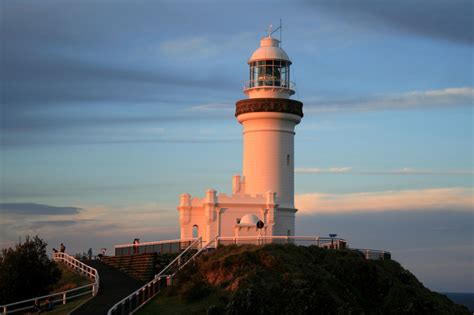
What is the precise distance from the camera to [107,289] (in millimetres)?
45062

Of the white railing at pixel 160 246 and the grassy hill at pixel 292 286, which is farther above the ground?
the white railing at pixel 160 246

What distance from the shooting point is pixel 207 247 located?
1919 inches

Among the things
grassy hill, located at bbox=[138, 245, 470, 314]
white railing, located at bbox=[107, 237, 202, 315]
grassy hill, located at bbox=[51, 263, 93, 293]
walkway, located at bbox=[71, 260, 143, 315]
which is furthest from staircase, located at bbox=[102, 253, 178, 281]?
grassy hill, located at bbox=[138, 245, 470, 314]

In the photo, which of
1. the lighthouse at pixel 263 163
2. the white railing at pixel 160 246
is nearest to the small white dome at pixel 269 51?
the lighthouse at pixel 263 163

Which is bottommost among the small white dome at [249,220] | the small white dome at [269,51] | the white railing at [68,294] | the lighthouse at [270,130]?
the white railing at [68,294]

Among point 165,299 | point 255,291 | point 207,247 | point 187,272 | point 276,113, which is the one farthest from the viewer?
point 276,113

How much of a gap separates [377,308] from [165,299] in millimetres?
10221

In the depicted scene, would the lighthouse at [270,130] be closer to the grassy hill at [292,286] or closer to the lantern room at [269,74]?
the lantern room at [269,74]

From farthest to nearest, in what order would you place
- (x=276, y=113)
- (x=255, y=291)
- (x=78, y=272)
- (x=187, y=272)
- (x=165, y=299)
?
1. (x=276, y=113)
2. (x=78, y=272)
3. (x=187, y=272)
4. (x=165, y=299)
5. (x=255, y=291)

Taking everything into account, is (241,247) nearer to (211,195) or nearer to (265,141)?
(211,195)

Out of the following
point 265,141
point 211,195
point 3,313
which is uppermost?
point 265,141

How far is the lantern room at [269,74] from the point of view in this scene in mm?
57750

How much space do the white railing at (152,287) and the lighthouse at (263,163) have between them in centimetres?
486

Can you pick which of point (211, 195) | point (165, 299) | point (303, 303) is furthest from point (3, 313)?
point (211, 195)
